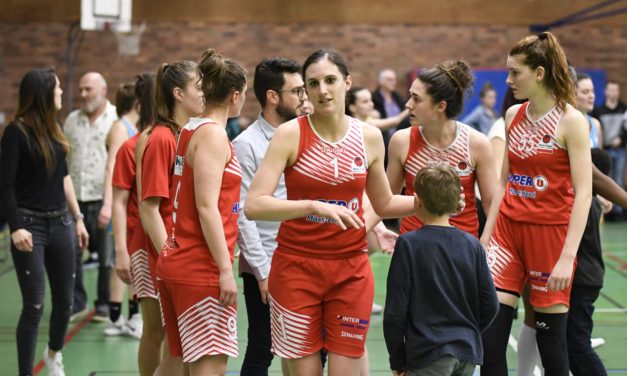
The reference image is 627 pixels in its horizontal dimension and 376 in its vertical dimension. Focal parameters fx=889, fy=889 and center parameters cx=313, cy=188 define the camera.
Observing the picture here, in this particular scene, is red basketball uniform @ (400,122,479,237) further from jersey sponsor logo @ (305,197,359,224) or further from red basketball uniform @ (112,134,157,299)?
red basketball uniform @ (112,134,157,299)

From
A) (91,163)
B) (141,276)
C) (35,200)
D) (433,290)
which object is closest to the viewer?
(433,290)

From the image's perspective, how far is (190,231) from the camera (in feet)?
10.7

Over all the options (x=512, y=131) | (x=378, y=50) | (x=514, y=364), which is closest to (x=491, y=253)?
(x=512, y=131)

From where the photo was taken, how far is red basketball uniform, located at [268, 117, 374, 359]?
3205mm

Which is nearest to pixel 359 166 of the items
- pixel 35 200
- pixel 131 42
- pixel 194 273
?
pixel 194 273

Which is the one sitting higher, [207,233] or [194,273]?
[207,233]

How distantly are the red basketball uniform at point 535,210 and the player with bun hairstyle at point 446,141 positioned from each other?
5.3 inches

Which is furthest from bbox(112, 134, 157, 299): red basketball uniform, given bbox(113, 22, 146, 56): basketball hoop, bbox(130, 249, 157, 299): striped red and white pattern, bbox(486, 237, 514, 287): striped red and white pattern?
bbox(113, 22, 146, 56): basketball hoop

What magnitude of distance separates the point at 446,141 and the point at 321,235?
0.94 metres

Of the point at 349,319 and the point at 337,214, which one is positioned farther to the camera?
the point at 349,319

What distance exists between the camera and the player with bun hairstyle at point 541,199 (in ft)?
12.0

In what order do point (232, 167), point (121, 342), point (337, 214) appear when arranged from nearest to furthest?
point (337, 214), point (232, 167), point (121, 342)

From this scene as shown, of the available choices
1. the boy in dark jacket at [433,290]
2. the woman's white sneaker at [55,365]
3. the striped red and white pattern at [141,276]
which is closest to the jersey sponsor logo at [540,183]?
the boy in dark jacket at [433,290]

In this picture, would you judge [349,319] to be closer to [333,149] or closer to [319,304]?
[319,304]
